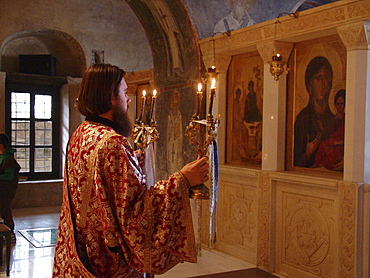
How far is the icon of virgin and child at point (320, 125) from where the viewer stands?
215 inches

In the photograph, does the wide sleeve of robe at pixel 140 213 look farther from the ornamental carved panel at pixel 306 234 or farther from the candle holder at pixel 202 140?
the ornamental carved panel at pixel 306 234

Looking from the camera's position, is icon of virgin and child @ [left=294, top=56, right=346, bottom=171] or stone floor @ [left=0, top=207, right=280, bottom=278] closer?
icon of virgin and child @ [left=294, top=56, right=346, bottom=171]

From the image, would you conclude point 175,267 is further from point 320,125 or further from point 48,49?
point 48,49

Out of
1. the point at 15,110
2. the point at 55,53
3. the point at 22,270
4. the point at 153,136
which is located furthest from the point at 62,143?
the point at 153,136

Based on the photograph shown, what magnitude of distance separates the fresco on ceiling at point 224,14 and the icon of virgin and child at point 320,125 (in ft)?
7.66

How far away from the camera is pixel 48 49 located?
41.1 ft

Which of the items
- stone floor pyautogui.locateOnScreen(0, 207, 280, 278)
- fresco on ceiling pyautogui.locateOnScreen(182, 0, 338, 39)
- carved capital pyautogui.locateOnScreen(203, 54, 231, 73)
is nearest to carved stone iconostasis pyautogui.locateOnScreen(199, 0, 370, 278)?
carved capital pyautogui.locateOnScreen(203, 54, 231, 73)

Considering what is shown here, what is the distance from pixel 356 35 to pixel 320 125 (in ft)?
4.00

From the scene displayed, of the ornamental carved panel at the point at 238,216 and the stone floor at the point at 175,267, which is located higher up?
the ornamental carved panel at the point at 238,216

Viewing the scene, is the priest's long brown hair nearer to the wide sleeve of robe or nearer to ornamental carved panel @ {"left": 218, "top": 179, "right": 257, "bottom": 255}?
the wide sleeve of robe

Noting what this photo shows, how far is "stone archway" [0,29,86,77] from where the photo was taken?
11.8 metres

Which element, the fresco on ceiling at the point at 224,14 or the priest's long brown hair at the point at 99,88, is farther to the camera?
the fresco on ceiling at the point at 224,14

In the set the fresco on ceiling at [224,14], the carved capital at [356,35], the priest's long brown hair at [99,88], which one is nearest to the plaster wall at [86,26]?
the fresco on ceiling at [224,14]

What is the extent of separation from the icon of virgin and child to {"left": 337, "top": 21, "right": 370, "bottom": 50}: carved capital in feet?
1.91
